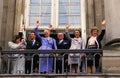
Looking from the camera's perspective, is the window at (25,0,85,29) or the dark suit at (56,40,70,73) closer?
the dark suit at (56,40,70,73)

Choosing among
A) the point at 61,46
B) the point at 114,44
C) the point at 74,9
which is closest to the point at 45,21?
the point at 74,9

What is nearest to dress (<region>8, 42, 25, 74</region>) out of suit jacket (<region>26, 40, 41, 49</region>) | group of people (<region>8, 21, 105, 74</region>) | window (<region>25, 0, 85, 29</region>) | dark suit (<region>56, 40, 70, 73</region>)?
group of people (<region>8, 21, 105, 74</region>)

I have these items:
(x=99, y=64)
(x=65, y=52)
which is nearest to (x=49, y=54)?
(x=65, y=52)

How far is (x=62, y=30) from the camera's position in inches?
712

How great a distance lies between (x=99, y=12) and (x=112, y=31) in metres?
4.37

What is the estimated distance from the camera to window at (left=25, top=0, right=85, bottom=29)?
60.2ft

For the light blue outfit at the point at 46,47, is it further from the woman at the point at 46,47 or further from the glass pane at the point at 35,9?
the glass pane at the point at 35,9

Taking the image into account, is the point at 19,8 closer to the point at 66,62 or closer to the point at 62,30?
the point at 62,30

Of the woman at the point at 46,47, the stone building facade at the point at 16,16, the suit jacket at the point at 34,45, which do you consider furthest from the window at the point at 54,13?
the woman at the point at 46,47

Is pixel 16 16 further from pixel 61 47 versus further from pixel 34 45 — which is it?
pixel 61 47

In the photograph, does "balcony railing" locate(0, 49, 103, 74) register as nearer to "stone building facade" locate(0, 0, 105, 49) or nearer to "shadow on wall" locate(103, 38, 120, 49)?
"shadow on wall" locate(103, 38, 120, 49)

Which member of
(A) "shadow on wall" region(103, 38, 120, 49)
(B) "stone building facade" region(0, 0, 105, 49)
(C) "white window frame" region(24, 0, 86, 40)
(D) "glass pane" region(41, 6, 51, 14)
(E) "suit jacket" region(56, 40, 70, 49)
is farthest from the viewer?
(D) "glass pane" region(41, 6, 51, 14)

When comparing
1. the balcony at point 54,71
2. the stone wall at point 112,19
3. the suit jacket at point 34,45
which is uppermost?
the stone wall at point 112,19

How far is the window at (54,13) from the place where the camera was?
18.4m
